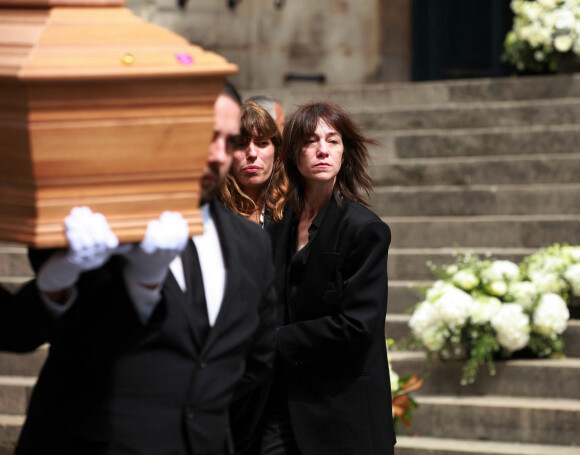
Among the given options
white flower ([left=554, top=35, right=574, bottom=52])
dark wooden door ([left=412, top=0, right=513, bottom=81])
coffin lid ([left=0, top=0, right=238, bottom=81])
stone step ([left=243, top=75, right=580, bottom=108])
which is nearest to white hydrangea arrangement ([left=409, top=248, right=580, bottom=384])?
stone step ([left=243, top=75, right=580, bottom=108])

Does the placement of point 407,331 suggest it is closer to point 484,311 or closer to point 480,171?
point 484,311

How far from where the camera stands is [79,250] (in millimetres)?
2094

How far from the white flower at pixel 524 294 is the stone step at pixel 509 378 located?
1.03ft

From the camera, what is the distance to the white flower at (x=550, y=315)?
18.5ft

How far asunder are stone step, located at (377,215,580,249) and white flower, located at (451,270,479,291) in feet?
2.98

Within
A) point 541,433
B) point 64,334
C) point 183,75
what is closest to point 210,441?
point 64,334

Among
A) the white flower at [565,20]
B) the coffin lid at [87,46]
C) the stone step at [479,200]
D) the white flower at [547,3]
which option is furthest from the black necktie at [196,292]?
the white flower at [547,3]

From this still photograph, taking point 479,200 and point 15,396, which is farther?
point 479,200

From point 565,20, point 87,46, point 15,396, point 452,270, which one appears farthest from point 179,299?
point 565,20

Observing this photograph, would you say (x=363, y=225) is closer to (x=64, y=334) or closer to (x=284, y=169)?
(x=284, y=169)

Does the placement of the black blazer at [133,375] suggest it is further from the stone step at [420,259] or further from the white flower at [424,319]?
the stone step at [420,259]

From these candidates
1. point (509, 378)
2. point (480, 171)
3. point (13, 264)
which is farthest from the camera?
point (480, 171)

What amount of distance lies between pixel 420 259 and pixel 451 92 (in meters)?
2.19

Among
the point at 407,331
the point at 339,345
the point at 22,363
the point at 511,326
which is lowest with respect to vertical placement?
Result: the point at 22,363
